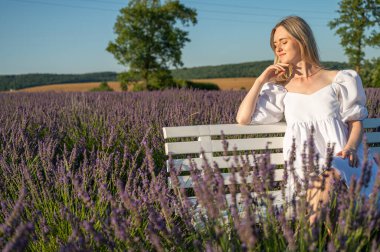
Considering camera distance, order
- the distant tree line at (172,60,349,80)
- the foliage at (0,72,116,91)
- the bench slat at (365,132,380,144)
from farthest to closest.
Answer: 1. the distant tree line at (172,60,349,80)
2. the foliage at (0,72,116,91)
3. the bench slat at (365,132,380,144)

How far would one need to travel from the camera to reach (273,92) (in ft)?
9.14

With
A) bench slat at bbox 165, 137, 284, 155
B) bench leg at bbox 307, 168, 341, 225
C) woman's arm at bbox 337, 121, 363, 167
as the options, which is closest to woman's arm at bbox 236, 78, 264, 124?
bench slat at bbox 165, 137, 284, 155

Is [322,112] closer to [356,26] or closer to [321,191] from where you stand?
[321,191]

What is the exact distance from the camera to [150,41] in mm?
34375

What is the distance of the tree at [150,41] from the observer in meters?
33.3

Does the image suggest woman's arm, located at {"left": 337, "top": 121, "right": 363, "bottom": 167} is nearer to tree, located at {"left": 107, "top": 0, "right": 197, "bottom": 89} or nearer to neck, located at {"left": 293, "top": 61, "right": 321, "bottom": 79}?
neck, located at {"left": 293, "top": 61, "right": 321, "bottom": 79}

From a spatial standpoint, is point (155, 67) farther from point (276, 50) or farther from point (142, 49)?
point (276, 50)

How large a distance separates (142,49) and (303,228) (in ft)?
108

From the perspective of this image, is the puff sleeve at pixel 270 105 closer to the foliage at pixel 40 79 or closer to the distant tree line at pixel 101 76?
the distant tree line at pixel 101 76

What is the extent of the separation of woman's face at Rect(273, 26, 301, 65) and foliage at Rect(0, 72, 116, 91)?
44900 mm

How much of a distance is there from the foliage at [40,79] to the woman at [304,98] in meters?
44.9

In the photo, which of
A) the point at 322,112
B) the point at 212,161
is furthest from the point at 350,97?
the point at 212,161

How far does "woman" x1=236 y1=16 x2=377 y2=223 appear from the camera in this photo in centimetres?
256

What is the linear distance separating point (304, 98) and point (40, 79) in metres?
52.5
